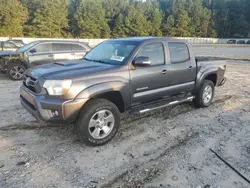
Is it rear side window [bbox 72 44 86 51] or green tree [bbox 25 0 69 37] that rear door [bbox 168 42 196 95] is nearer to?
rear side window [bbox 72 44 86 51]

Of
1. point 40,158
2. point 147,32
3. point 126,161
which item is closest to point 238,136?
point 126,161

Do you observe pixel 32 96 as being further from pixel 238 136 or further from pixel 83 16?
pixel 83 16

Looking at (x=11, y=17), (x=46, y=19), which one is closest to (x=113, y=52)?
(x=11, y=17)

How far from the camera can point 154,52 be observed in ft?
15.3

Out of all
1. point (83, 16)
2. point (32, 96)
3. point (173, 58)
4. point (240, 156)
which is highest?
point (83, 16)

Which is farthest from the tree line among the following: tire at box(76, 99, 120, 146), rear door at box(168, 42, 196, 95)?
tire at box(76, 99, 120, 146)

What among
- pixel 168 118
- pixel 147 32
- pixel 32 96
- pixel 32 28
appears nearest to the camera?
pixel 32 96

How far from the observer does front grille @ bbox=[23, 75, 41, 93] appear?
372cm

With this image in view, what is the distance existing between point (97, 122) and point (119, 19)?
217ft

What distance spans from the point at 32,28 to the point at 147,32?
3414 centimetres

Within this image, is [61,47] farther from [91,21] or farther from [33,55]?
[91,21]

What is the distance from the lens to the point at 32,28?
51219 mm

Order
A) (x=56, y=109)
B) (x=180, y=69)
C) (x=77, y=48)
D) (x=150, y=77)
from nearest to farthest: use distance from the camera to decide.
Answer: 1. (x=56, y=109)
2. (x=150, y=77)
3. (x=180, y=69)
4. (x=77, y=48)

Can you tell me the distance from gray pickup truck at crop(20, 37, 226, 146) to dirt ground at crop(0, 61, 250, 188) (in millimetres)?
442
